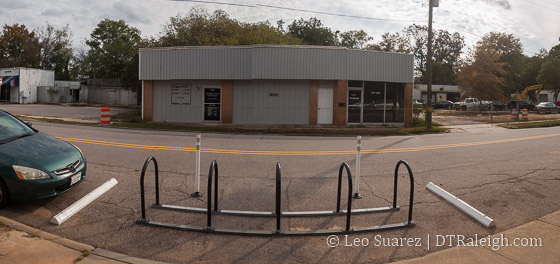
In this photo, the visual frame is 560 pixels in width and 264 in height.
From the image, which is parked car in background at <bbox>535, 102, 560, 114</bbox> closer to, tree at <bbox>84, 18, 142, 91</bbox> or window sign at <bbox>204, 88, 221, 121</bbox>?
window sign at <bbox>204, 88, 221, 121</bbox>

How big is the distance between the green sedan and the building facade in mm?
16454

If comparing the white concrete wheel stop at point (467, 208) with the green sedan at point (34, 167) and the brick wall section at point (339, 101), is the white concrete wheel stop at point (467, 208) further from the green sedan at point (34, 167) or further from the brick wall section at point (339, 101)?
the brick wall section at point (339, 101)

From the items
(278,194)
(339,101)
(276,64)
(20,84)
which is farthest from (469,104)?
(20,84)

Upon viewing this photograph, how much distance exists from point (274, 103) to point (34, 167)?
18.0 metres

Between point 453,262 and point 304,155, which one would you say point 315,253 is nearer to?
point 453,262

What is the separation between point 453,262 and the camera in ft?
14.9

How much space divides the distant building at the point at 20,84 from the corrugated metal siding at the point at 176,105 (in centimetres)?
2857

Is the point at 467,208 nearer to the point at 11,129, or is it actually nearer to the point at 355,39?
the point at 11,129

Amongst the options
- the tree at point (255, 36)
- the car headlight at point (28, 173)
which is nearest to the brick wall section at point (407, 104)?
the tree at point (255, 36)

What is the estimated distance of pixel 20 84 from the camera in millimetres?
43906

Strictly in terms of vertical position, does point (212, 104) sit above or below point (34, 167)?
above

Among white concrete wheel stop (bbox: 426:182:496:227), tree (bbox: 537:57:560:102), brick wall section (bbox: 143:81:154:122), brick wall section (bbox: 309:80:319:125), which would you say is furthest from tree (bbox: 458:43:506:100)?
white concrete wheel stop (bbox: 426:182:496:227)

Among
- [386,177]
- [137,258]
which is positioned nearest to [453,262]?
[137,258]

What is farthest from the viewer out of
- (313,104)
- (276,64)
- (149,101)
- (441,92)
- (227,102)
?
(441,92)
